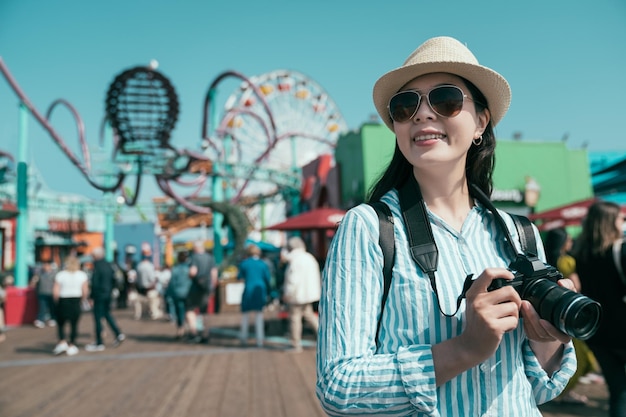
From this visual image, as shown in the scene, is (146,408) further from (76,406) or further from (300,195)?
(300,195)

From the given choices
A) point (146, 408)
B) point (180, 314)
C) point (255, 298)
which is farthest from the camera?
point (180, 314)

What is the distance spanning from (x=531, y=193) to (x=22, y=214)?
1399 centimetres

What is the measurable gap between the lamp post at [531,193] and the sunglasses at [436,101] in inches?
568

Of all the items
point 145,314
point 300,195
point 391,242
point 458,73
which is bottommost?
point 145,314

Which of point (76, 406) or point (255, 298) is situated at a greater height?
point (255, 298)

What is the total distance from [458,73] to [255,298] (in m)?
6.21

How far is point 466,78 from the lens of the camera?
44.9 inches

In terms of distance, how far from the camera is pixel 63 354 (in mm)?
7016

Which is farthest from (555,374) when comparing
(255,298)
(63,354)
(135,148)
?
(135,148)

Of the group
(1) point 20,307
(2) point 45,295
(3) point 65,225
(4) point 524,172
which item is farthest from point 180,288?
(3) point 65,225

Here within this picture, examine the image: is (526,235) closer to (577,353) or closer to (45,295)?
(577,353)

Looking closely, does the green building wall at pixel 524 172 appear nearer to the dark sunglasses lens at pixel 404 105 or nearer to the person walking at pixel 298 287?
the person walking at pixel 298 287

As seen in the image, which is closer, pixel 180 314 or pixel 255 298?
pixel 255 298

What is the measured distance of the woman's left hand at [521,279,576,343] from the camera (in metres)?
0.91
